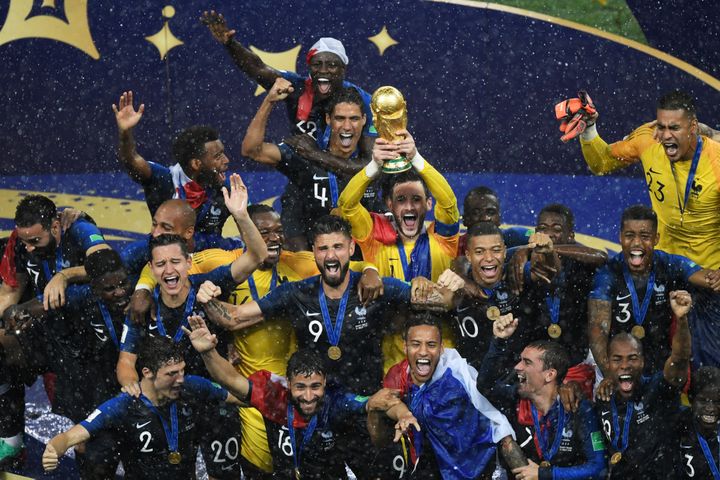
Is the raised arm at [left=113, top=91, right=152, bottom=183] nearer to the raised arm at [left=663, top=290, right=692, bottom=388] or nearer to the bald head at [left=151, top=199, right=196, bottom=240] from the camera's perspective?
the bald head at [left=151, top=199, right=196, bottom=240]

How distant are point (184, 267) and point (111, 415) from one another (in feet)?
2.58

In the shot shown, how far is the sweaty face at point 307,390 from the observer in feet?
22.7

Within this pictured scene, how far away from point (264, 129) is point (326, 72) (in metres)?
0.55

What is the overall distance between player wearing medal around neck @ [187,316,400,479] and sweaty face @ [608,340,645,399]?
1.09 metres

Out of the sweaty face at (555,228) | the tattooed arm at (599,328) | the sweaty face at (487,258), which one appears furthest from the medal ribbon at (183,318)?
the tattooed arm at (599,328)

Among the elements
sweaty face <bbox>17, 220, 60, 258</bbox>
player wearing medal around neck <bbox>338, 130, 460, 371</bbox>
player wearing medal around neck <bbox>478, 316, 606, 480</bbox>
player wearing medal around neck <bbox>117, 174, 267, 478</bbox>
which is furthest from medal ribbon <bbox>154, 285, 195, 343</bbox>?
player wearing medal around neck <bbox>478, 316, 606, 480</bbox>

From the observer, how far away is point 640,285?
737cm

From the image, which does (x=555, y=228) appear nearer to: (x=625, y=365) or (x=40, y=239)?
(x=625, y=365)

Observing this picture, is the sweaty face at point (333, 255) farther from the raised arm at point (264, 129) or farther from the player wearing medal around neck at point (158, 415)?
the raised arm at point (264, 129)

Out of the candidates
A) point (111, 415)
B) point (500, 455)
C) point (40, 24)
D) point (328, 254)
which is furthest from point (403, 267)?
point (40, 24)

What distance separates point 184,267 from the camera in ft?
23.7

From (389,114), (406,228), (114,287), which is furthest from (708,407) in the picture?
(114,287)

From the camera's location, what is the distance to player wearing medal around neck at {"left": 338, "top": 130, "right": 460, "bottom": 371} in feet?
24.1

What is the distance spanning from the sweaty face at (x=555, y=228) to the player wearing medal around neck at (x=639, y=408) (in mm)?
786
